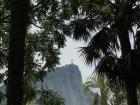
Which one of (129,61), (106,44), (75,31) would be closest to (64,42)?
(75,31)

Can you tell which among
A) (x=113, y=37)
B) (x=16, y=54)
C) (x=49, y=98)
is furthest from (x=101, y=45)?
(x=16, y=54)

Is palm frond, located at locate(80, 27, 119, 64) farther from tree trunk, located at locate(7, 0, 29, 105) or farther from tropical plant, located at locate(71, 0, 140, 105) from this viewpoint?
tree trunk, located at locate(7, 0, 29, 105)

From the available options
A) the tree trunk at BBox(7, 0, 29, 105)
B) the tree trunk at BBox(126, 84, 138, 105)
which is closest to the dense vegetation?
the tree trunk at BBox(126, 84, 138, 105)

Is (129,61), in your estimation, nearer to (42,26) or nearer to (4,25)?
(42,26)

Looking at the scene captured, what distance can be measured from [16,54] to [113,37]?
8.46m

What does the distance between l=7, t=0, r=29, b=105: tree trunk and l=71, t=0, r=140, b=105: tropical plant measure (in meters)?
6.17

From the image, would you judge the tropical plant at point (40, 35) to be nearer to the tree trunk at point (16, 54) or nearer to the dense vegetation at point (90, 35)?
the dense vegetation at point (90, 35)

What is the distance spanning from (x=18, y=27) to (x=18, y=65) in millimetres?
977

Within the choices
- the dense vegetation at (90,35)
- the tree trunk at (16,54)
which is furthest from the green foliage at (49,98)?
the tree trunk at (16,54)

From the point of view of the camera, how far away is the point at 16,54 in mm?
8641

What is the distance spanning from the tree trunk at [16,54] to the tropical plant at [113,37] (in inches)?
243

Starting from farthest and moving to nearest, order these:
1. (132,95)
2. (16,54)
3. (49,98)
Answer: (49,98), (132,95), (16,54)

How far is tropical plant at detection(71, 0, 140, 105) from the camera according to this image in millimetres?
15703

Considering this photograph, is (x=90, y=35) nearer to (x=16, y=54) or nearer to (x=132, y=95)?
(x=132, y=95)
